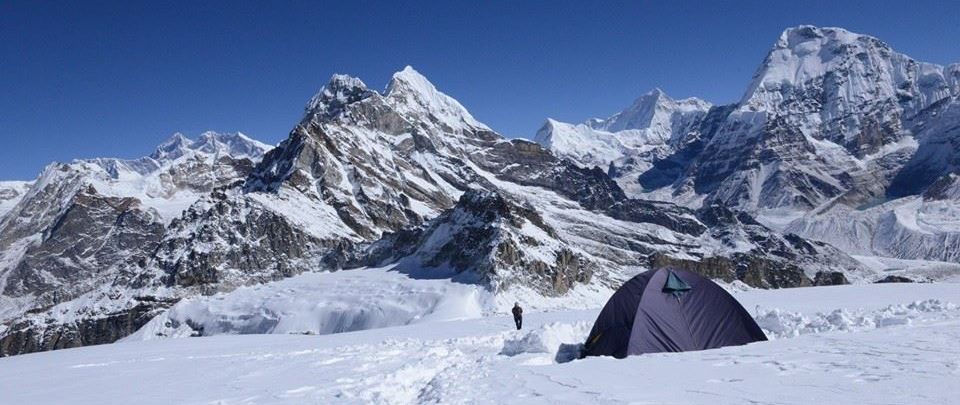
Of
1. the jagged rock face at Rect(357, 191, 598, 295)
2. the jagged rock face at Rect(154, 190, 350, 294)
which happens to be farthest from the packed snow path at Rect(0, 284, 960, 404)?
the jagged rock face at Rect(154, 190, 350, 294)

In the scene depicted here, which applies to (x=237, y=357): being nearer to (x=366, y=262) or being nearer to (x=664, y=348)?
(x=664, y=348)

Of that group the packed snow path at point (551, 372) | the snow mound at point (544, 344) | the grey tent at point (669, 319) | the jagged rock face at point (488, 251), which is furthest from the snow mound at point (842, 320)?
the jagged rock face at point (488, 251)

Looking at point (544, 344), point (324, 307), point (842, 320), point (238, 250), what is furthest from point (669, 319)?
point (238, 250)

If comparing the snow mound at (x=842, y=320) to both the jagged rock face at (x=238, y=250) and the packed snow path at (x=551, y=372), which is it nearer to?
the packed snow path at (x=551, y=372)

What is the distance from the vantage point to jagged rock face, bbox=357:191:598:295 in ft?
327

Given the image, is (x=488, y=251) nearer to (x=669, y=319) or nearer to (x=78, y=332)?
(x=669, y=319)

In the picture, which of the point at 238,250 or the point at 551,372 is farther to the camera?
the point at 238,250

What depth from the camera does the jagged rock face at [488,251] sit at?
9975 cm

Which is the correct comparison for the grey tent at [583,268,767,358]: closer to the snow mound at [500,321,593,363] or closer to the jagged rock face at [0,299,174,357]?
the snow mound at [500,321,593,363]

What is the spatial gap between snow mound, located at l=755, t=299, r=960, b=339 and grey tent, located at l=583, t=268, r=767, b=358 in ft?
6.13

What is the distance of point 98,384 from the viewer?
19.3 m

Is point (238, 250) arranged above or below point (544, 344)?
above

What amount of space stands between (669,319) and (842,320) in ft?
19.4

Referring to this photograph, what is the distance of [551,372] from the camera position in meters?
16.6
